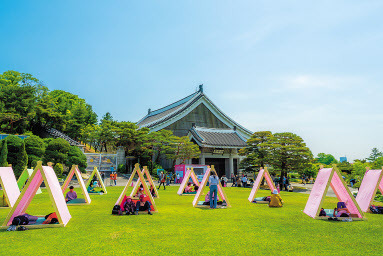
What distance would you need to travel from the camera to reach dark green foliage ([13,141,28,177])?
2441 cm

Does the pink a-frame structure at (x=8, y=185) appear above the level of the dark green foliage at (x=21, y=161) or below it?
below

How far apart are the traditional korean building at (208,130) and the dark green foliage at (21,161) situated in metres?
19.7

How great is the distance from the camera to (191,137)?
42.7 metres

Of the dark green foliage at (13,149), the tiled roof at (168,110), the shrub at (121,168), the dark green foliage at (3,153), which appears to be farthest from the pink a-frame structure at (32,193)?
the tiled roof at (168,110)

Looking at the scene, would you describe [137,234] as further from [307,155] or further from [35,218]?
[307,155]

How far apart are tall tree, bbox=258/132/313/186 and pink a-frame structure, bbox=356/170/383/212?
14301mm

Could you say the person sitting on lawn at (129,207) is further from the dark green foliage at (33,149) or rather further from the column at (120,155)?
the column at (120,155)

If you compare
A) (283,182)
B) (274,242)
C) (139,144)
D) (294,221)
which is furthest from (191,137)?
(274,242)

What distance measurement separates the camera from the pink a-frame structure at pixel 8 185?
12.3 meters

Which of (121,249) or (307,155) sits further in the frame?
(307,155)

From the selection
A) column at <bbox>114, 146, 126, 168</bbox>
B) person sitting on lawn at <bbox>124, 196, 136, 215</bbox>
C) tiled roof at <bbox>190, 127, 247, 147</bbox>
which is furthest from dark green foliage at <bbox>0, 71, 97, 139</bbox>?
person sitting on lawn at <bbox>124, 196, 136, 215</bbox>

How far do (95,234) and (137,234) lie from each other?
117 centimetres

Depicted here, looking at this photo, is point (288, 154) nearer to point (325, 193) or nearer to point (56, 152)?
point (325, 193)

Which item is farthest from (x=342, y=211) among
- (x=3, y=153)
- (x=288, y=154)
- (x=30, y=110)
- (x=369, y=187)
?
(x=30, y=110)
